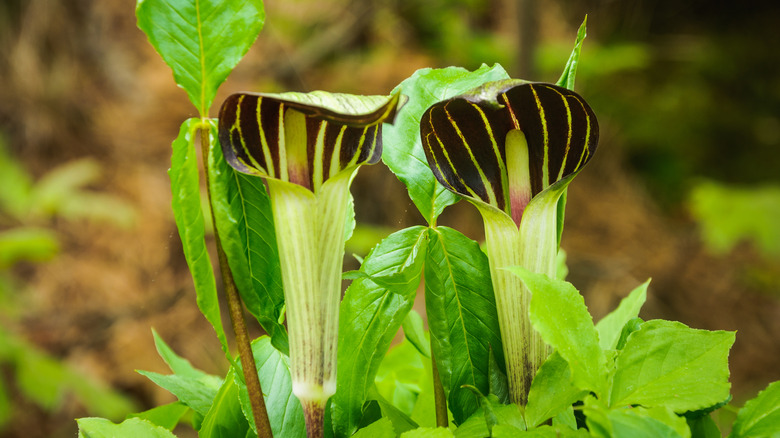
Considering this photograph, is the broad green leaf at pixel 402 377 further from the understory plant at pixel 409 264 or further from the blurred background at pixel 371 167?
the blurred background at pixel 371 167

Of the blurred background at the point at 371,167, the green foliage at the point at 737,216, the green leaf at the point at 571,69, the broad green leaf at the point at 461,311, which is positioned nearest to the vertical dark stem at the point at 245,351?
the broad green leaf at the point at 461,311

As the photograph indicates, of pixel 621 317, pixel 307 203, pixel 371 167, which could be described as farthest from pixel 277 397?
pixel 371 167

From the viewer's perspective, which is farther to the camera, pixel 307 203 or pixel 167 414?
pixel 167 414

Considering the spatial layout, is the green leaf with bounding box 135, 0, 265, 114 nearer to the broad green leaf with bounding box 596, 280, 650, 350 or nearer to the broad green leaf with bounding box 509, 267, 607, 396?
the broad green leaf with bounding box 509, 267, 607, 396

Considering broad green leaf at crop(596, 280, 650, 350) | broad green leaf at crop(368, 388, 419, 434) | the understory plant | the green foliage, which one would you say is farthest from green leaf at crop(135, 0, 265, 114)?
the green foliage

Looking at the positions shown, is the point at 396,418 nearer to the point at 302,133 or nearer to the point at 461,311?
the point at 461,311

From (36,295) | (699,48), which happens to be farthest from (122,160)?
(699,48)

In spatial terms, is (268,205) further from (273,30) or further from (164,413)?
(273,30)
